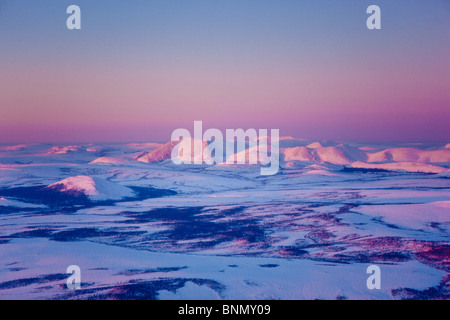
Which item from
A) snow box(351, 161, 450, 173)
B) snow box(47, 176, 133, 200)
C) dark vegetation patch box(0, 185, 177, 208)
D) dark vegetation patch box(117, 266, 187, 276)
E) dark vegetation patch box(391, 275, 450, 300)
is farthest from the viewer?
snow box(351, 161, 450, 173)

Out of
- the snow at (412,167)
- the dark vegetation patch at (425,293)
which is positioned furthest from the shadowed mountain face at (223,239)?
the snow at (412,167)

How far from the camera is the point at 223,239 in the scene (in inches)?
469

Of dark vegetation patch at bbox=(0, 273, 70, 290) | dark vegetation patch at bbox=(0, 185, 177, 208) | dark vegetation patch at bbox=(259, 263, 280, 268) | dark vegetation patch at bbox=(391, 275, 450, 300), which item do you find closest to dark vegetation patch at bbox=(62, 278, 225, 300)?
dark vegetation patch at bbox=(0, 273, 70, 290)

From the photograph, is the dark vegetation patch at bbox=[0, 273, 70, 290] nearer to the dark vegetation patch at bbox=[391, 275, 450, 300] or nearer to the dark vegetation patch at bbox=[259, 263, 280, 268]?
the dark vegetation patch at bbox=[259, 263, 280, 268]

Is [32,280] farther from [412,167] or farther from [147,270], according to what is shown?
[412,167]

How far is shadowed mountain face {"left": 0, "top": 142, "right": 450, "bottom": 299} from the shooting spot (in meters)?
7.29

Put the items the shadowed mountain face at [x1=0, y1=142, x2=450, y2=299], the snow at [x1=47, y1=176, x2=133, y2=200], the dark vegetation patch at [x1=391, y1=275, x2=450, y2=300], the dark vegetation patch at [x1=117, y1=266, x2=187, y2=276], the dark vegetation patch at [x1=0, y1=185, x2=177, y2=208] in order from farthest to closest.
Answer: the snow at [x1=47, y1=176, x2=133, y2=200], the dark vegetation patch at [x1=0, y1=185, x2=177, y2=208], the dark vegetation patch at [x1=117, y1=266, x2=187, y2=276], the shadowed mountain face at [x1=0, y1=142, x2=450, y2=299], the dark vegetation patch at [x1=391, y1=275, x2=450, y2=300]

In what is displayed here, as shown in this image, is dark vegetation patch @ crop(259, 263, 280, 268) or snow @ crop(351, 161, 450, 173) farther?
snow @ crop(351, 161, 450, 173)

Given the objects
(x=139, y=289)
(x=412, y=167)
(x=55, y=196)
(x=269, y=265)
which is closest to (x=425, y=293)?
(x=269, y=265)
